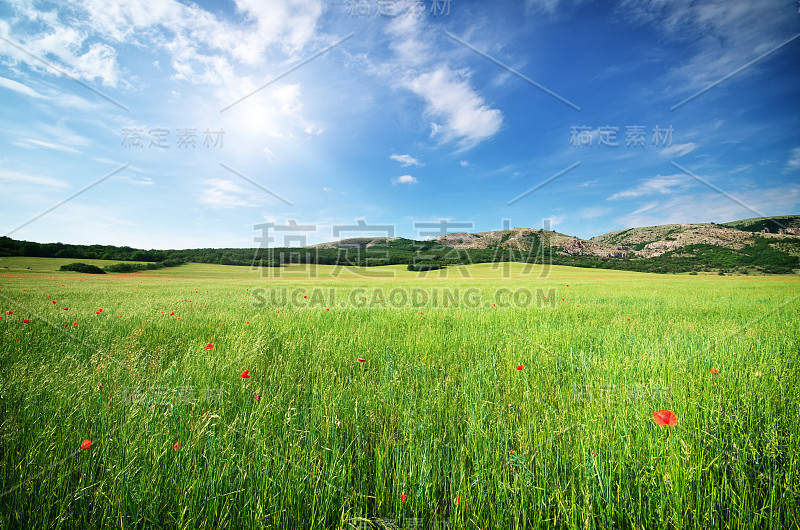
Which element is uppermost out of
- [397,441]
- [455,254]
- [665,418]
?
[455,254]

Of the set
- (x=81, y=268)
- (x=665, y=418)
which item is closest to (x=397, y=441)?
(x=665, y=418)

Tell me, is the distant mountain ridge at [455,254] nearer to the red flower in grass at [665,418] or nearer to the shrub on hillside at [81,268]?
the shrub on hillside at [81,268]

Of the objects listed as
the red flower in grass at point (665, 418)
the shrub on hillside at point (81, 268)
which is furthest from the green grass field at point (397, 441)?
the shrub on hillside at point (81, 268)

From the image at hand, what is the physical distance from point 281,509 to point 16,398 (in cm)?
288

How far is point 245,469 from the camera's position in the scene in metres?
1.69

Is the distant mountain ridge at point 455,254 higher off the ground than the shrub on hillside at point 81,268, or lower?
higher

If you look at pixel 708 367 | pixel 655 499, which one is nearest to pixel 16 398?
pixel 655 499

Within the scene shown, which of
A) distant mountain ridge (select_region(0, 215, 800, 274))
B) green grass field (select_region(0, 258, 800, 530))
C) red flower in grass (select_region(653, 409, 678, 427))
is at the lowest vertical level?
green grass field (select_region(0, 258, 800, 530))

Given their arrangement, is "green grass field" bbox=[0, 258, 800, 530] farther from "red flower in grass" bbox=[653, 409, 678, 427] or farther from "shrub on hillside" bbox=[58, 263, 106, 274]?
"shrub on hillside" bbox=[58, 263, 106, 274]

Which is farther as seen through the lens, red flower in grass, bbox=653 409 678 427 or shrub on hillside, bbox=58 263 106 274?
shrub on hillside, bbox=58 263 106 274

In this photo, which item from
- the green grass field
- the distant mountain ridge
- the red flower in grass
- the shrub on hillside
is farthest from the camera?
the distant mountain ridge

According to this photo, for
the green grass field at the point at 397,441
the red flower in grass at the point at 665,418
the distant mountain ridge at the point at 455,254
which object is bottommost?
the green grass field at the point at 397,441

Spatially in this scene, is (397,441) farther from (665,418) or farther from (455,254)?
(455,254)

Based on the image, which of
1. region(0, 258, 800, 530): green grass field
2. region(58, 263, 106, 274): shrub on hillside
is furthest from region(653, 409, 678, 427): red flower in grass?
region(58, 263, 106, 274): shrub on hillside
